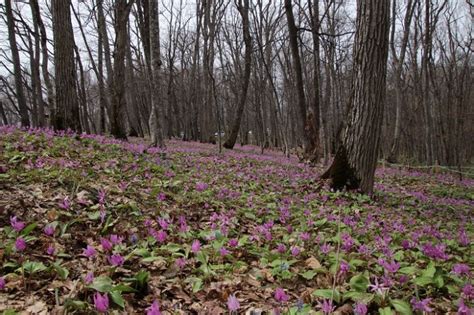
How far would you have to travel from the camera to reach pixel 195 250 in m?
2.64

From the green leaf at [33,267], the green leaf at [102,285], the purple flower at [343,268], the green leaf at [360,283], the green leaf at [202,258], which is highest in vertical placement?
the green leaf at [33,267]

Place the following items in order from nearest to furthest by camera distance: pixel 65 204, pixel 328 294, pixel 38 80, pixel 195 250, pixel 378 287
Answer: pixel 378 287 → pixel 328 294 → pixel 195 250 → pixel 65 204 → pixel 38 80

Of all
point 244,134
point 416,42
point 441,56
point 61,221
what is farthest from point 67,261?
point 244,134

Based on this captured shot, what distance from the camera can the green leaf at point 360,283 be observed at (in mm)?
2320

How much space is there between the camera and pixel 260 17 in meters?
20.5

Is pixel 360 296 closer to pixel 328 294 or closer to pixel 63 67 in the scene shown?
pixel 328 294

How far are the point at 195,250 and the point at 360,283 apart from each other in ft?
4.25

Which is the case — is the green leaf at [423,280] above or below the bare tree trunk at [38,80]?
below

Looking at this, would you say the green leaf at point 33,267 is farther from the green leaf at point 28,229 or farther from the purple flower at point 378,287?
the purple flower at point 378,287

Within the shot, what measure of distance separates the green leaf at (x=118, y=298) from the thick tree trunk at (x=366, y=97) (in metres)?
5.20

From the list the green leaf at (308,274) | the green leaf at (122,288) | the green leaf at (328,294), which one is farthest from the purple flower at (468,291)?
the green leaf at (122,288)

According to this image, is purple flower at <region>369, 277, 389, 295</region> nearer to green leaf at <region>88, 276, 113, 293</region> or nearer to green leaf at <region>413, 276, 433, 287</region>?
green leaf at <region>413, 276, 433, 287</region>

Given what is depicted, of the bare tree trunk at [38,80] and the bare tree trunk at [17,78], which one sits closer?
the bare tree trunk at [17,78]

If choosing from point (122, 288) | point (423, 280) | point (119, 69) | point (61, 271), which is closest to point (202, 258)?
point (122, 288)
